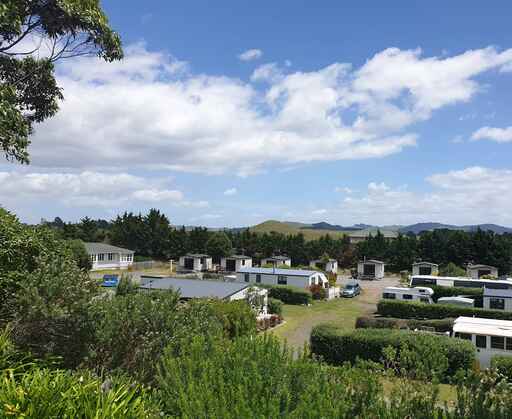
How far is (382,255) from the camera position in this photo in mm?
70625

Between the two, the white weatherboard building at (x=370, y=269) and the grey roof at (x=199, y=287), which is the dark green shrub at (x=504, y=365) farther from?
the white weatherboard building at (x=370, y=269)

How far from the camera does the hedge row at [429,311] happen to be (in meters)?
33.7

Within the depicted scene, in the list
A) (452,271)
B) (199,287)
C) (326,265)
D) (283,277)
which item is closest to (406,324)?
(199,287)

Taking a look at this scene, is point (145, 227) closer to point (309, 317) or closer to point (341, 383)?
point (309, 317)

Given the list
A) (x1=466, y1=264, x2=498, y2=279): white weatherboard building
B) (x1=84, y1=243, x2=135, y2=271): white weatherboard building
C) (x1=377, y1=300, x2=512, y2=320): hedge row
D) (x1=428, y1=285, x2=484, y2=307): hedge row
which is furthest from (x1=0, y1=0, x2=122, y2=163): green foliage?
(x1=466, y1=264, x2=498, y2=279): white weatherboard building

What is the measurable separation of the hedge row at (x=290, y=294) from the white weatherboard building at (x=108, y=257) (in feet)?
110

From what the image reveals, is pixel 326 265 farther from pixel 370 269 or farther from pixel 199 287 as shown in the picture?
pixel 199 287

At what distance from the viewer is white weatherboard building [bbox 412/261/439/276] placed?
6372cm

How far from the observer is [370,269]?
2625 inches

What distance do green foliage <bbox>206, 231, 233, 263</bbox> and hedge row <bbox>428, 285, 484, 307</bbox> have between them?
36.9m

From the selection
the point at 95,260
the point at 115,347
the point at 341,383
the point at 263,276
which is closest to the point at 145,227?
the point at 95,260

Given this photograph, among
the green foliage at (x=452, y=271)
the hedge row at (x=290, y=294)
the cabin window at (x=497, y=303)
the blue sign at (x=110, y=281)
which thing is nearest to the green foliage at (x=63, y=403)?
the hedge row at (x=290, y=294)

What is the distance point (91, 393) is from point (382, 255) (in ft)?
220

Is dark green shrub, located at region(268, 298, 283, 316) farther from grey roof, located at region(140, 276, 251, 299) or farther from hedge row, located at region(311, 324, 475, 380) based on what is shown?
hedge row, located at region(311, 324, 475, 380)
